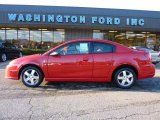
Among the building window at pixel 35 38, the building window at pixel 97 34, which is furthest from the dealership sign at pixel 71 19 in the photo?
the building window at pixel 35 38

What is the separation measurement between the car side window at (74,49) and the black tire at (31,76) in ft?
3.00

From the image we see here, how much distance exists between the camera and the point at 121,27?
2884 centimetres

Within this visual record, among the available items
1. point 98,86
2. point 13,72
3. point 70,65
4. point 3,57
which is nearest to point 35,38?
point 3,57

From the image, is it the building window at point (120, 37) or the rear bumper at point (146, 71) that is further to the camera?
the building window at point (120, 37)

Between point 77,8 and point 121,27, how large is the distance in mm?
4289

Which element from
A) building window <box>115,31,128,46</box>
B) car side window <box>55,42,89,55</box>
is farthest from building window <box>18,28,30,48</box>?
car side window <box>55,42,89,55</box>

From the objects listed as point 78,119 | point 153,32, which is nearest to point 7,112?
point 78,119

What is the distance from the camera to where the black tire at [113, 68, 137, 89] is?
9.73 metres

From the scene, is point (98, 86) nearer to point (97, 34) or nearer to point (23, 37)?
point (23, 37)

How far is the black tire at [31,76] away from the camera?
Result: 9664 millimetres

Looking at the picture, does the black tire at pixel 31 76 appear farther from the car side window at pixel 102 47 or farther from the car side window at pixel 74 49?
the car side window at pixel 102 47

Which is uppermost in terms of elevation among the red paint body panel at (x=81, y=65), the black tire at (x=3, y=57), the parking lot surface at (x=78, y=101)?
the black tire at (x=3, y=57)

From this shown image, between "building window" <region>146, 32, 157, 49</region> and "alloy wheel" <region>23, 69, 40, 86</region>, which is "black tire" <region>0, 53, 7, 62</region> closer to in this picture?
"alloy wheel" <region>23, 69, 40, 86</region>

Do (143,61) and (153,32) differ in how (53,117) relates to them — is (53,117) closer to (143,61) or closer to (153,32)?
(143,61)
